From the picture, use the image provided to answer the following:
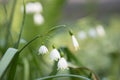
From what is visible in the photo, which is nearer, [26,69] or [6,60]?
[6,60]

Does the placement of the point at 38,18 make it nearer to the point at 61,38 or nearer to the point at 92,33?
the point at 92,33

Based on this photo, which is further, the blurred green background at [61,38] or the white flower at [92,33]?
the white flower at [92,33]

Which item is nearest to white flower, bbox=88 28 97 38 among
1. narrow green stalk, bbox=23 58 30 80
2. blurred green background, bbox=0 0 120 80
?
blurred green background, bbox=0 0 120 80

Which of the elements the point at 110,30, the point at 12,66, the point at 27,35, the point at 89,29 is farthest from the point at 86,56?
the point at 12,66

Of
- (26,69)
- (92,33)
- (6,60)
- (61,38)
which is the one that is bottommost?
(6,60)

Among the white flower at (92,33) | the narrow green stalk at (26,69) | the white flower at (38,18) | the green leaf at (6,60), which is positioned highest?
the white flower at (92,33)

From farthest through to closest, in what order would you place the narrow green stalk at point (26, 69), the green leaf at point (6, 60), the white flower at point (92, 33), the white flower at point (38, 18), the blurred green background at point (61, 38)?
the white flower at point (92, 33) < the white flower at point (38, 18) < the blurred green background at point (61, 38) < the narrow green stalk at point (26, 69) < the green leaf at point (6, 60)

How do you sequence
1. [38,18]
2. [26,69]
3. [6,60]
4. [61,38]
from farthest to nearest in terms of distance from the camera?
[61,38]
[38,18]
[26,69]
[6,60]

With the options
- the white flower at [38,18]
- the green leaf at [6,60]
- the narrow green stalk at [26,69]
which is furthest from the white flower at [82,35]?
the green leaf at [6,60]

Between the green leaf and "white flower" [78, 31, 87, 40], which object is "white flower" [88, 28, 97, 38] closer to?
"white flower" [78, 31, 87, 40]

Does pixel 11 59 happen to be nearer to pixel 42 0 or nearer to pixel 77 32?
pixel 42 0

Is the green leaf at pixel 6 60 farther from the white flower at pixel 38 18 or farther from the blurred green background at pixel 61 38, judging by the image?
the white flower at pixel 38 18

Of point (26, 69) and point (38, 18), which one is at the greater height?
point (38, 18)

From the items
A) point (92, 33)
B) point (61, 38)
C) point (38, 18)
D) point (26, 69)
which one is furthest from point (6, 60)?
point (61, 38)
